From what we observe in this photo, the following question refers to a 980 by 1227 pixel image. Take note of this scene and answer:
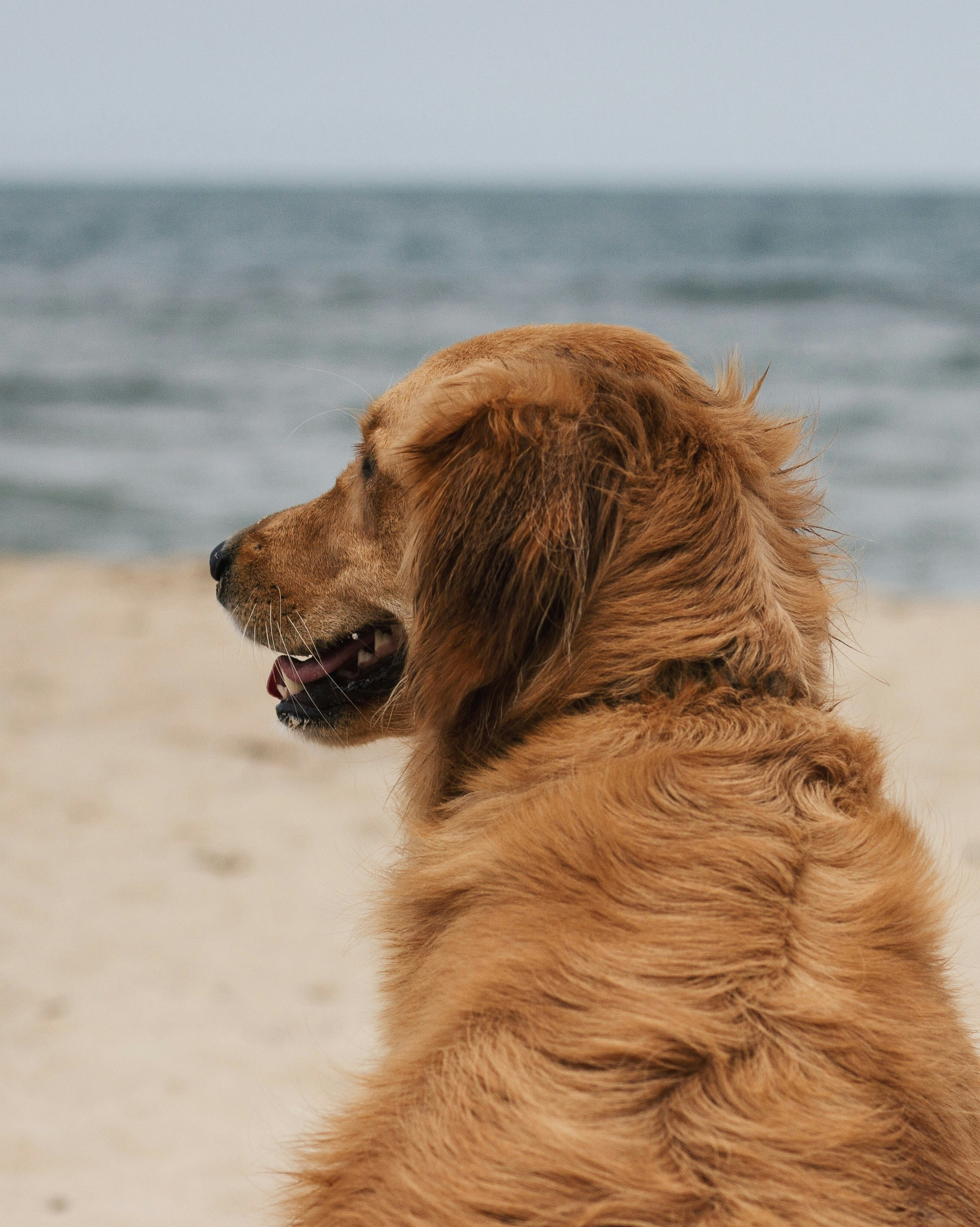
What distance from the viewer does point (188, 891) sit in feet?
15.8

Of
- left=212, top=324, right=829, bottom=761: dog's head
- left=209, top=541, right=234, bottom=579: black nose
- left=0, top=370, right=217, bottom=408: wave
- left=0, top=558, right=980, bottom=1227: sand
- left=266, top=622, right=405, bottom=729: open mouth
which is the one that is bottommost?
left=0, top=558, right=980, bottom=1227: sand

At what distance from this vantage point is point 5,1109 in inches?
139

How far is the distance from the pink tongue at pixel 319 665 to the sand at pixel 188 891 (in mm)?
175

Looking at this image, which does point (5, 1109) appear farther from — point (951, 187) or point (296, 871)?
point (951, 187)

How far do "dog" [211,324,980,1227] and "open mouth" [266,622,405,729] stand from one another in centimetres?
2

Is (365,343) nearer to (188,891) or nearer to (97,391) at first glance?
(97,391)

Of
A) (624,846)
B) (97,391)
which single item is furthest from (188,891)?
(97,391)

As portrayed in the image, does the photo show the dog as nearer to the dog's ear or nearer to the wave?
the dog's ear

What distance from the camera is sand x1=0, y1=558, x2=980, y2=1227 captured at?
334cm

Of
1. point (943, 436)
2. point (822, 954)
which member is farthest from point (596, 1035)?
point (943, 436)

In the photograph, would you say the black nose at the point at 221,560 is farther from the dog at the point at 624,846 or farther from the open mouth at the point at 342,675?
the dog at the point at 624,846

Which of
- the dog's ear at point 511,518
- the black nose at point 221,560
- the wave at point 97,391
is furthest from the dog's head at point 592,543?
the wave at point 97,391

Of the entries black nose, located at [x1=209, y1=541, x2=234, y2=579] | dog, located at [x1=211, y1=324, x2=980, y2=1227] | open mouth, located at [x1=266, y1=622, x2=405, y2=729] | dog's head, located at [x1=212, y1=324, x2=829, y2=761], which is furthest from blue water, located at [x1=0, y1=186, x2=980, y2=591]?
black nose, located at [x1=209, y1=541, x2=234, y2=579]

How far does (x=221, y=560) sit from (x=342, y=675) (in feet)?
1.37
